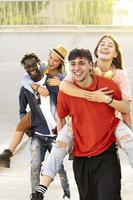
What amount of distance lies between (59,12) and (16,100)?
6.45m

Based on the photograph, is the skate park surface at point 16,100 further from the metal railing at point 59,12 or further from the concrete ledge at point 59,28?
the metal railing at point 59,12

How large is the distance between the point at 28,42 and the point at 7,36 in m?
1.11

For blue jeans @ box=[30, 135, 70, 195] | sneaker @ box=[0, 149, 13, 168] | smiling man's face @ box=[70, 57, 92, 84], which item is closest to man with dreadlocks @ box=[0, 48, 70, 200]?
blue jeans @ box=[30, 135, 70, 195]

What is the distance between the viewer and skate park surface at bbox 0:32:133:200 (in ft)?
22.7

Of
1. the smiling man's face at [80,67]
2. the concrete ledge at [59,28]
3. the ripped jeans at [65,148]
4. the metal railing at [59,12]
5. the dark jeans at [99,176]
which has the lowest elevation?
the dark jeans at [99,176]

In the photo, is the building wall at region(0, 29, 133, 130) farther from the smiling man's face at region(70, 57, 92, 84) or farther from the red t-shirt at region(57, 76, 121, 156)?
the smiling man's face at region(70, 57, 92, 84)

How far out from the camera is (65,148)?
457 centimetres

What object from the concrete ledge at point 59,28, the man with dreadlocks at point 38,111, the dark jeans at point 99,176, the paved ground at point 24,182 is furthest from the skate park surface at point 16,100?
the dark jeans at point 99,176

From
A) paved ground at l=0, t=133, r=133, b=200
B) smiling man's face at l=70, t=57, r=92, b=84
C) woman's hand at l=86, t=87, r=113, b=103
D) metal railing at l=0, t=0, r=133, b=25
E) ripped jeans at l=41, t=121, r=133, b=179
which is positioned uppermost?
metal railing at l=0, t=0, r=133, b=25

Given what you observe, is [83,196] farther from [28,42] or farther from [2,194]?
[28,42]

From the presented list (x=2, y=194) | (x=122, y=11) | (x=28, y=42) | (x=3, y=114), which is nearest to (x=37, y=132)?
(x=2, y=194)

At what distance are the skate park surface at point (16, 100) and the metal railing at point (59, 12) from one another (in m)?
1.02

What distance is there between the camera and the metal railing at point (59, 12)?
1723cm

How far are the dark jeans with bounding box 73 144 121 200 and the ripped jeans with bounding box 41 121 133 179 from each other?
12cm
